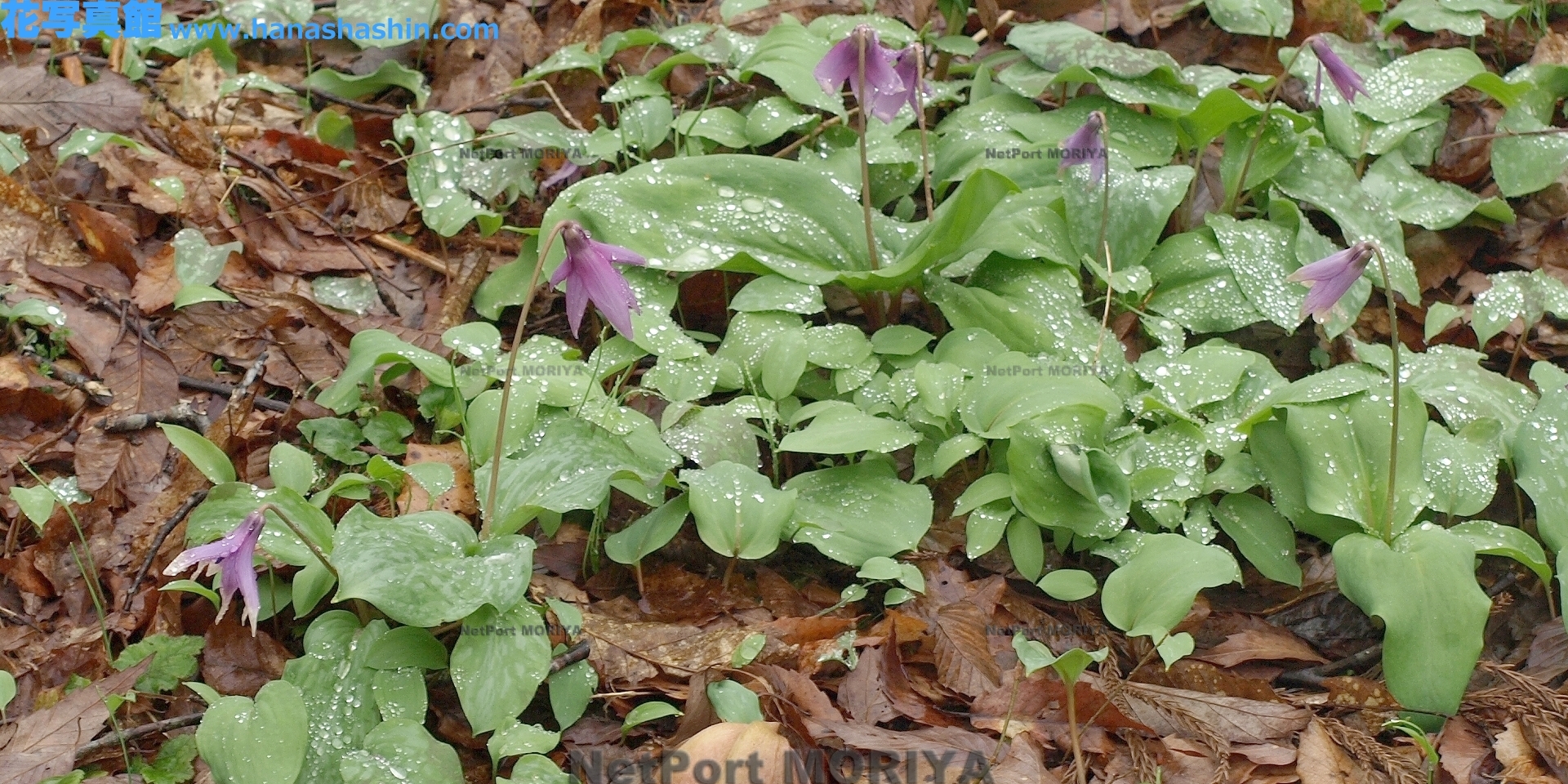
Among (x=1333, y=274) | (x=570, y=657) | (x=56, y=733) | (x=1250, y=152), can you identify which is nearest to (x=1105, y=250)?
(x=1250, y=152)

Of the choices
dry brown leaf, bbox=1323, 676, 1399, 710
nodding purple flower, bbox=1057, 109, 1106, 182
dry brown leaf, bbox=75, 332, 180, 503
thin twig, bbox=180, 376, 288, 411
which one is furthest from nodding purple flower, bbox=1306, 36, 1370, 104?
dry brown leaf, bbox=75, 332, 180, 503

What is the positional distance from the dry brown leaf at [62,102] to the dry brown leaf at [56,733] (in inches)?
80.1

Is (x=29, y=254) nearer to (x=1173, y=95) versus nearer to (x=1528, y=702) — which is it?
(x=1173, y=95)


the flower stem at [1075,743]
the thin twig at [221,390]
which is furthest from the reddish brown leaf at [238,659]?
the flower stem at [1075,743]

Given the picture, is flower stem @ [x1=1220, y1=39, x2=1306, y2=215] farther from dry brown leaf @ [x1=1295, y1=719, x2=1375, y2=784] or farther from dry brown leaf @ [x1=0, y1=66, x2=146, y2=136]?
dry brown leaf @ [x1=0, y1=66, x2=146, y2=136]

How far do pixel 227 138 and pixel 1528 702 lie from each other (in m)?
3.66

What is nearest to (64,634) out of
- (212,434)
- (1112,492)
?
(212,434)

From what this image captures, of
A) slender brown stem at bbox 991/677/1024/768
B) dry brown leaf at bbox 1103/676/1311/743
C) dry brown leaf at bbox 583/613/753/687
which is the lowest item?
dry brown leaf at bbox 1103/676/1311/743

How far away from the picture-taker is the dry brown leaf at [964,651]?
2121 mm

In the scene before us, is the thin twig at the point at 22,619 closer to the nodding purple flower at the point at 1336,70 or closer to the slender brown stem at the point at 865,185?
the slender brown stem at the point at 865,185

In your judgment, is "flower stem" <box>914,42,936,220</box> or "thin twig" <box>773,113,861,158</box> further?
"thin twig" <box>773,113,861,158</box>

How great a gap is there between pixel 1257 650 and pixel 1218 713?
22cm

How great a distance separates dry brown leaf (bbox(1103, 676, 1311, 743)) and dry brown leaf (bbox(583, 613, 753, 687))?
0.71 m

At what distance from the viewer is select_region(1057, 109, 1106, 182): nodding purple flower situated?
271cm
